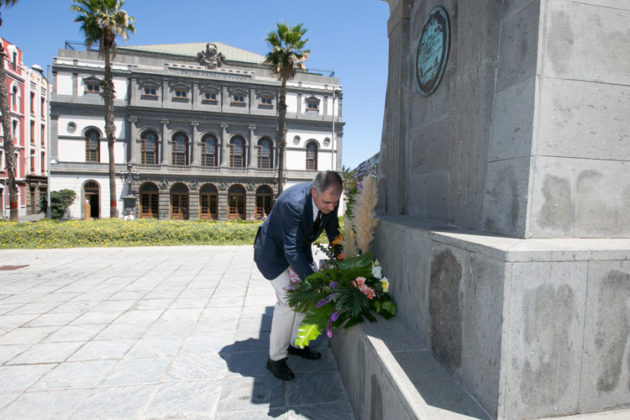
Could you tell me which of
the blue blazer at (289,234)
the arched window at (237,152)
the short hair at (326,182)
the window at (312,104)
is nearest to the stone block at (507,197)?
the short hair at (326,182)

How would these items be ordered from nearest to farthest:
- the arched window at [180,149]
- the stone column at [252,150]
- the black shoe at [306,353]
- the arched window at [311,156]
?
the black shoe at [306,353]
the arched window at [180,149]
the stone column at [252,150]
the arched window at [311,156]

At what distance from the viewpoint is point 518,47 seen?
6.49ft

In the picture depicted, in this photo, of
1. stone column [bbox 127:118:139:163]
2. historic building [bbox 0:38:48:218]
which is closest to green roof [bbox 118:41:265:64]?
stone column [bbox 127:118:139:163]

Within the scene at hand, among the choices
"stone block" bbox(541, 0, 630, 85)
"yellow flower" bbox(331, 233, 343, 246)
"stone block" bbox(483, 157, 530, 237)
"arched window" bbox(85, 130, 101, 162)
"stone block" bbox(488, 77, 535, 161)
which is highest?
"arched window" bbox(85, 130, 101, 162)

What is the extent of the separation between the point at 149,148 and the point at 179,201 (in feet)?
18.1

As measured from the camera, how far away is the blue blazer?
2.98 meters

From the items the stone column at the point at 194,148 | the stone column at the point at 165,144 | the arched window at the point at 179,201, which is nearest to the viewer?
the stone column at the point at 165,144

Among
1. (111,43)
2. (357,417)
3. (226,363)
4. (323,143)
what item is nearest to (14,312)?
(226,363)

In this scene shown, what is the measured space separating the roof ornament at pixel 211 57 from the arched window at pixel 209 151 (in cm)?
698

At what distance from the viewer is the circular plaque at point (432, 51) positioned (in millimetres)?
2980

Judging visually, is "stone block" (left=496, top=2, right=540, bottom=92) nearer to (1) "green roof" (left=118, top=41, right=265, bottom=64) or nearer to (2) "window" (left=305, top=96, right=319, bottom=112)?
(2) "window" (left=305, top=96, right=319, bottom=112)

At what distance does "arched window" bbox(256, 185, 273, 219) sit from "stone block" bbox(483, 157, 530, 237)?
31468 millimetres

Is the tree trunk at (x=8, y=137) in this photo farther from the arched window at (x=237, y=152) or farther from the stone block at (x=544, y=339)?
the stone block at (x=544, y=339)

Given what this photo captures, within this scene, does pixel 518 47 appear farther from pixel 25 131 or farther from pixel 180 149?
pixel 25 131
